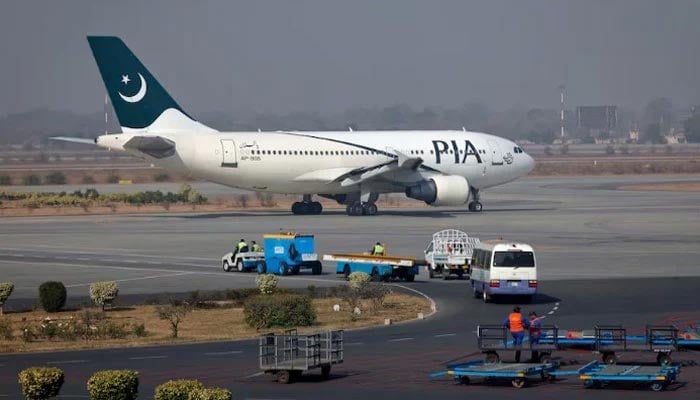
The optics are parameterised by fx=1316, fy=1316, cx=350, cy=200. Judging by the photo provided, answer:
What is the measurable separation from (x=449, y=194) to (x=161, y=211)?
2194 centimetres

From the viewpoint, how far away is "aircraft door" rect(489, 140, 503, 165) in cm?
8869

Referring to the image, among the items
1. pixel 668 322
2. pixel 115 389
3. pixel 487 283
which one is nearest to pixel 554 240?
pixel 487 283

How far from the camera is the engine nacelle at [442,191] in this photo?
269 feet

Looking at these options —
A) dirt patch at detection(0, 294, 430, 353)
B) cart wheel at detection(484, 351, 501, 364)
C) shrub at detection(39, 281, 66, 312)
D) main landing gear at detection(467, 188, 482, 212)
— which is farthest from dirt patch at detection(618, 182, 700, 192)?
cart wheel at detection(484, 351, 501, 364)

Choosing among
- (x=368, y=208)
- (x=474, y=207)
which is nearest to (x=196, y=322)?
(x=368, y=208)

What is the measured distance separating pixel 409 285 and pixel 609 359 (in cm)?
1930

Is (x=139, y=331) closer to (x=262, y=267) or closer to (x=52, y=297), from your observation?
(x=52, y=297)

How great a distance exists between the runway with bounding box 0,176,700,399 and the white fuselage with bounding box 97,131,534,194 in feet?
8.19

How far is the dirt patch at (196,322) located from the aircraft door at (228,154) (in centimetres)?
3614

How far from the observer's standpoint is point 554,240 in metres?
65.8

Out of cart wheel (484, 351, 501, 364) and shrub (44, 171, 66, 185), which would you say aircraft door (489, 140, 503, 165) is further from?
cart wheel (484, 351, 501, 364)

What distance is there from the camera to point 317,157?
83312 mm

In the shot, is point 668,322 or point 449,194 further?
point 449,194

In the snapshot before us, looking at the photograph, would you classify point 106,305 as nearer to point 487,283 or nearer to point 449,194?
point 487,283
